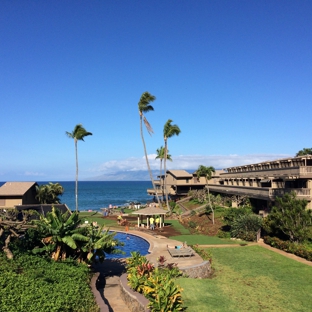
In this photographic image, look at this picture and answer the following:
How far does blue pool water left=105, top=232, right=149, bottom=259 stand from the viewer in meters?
23.7

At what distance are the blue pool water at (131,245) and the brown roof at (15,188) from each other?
1624 centimetres

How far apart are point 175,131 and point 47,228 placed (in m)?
38.3

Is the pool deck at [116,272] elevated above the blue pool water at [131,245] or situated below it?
above

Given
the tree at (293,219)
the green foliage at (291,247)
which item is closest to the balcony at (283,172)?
the tree at (293,219)

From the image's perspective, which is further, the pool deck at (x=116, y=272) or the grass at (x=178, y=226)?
the grass at (x=178, y=226)

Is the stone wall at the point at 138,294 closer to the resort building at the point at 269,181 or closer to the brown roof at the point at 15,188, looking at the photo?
the resort building at the point at 269,181

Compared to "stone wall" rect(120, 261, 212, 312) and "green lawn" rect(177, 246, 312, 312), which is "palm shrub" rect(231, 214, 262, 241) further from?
"stone wall" rect(120, 261, 212, 312)

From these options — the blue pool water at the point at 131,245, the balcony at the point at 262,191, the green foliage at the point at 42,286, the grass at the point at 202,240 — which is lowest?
the blue pool water at the point at 131,245

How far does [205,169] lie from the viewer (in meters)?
44.4

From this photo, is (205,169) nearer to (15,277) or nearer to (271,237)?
(271,237)

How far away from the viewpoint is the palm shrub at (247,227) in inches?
1075

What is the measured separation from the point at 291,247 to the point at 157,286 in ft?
46.2

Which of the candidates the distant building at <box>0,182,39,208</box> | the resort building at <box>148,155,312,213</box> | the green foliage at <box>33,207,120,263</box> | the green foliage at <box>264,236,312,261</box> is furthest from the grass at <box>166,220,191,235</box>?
the distant building at <box>0,182,39,208</box>

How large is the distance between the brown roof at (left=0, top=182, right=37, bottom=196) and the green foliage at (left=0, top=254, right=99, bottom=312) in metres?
27.6
